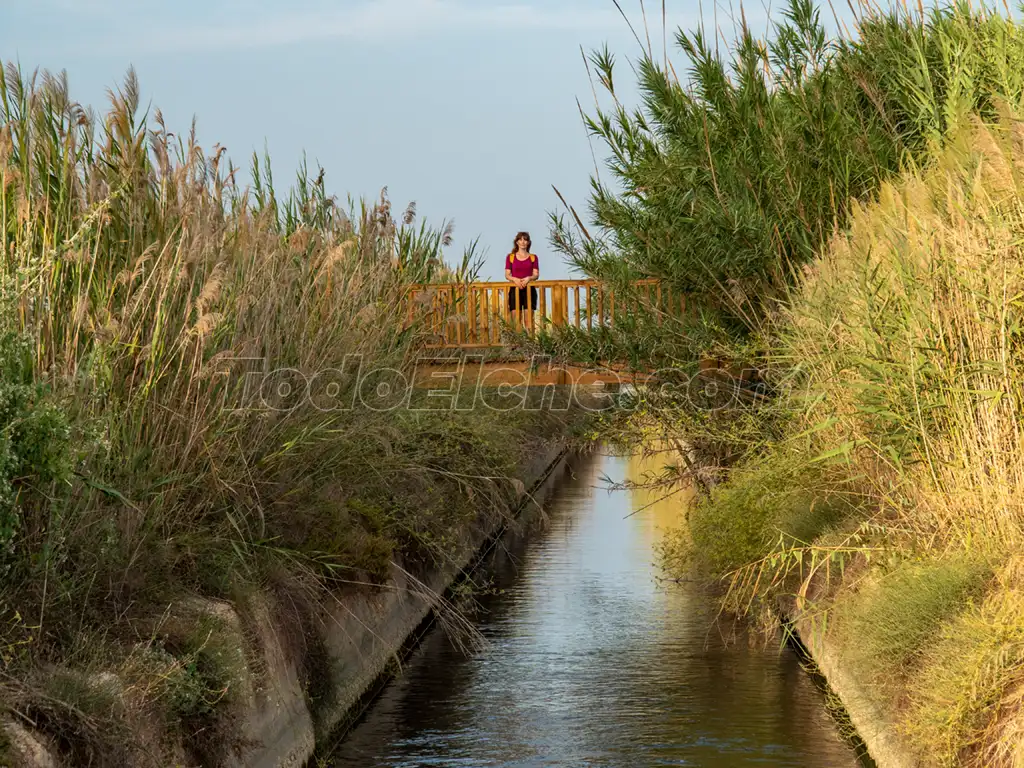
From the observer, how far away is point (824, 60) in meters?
14.0

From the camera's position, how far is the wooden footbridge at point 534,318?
48.5 ft

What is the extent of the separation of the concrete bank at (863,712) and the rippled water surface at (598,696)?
0.22 meters

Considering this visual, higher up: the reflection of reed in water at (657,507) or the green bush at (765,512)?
the green bush at (765,512)

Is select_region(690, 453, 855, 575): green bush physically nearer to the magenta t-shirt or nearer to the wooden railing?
the wooden railing

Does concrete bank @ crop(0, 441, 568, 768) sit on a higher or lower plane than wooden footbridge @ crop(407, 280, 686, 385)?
lower

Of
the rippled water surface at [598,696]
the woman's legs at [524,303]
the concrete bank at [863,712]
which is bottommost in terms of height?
the rippled water surface at [598,696]

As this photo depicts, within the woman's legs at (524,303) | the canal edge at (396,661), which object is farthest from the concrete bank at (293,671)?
the woman's legs at (524,303)

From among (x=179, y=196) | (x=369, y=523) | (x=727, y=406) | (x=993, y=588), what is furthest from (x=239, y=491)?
(x=727, y=406)

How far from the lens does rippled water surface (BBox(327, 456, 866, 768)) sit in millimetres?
8156

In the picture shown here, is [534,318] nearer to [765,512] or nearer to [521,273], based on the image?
[521,273]

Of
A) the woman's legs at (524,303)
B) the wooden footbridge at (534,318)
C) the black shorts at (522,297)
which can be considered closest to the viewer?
the wooden footbridge at (534,318)

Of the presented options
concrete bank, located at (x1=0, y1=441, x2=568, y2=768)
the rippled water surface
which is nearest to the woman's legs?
the rippled water surface

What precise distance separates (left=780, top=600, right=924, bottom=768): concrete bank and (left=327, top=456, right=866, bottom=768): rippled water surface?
222 millimetres

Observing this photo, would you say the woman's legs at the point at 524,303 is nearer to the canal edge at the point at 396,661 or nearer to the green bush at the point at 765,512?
the canal edge at the point at 396,661
